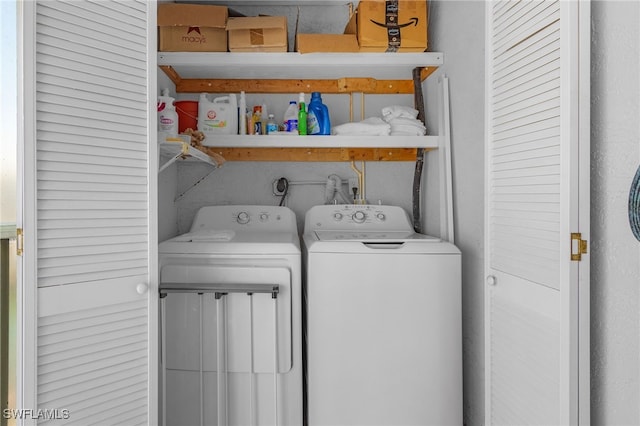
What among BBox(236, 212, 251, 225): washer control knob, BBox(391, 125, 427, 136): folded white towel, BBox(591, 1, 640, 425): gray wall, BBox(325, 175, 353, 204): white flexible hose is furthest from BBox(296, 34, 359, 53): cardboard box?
BBox(591, 1, 640, 425): gray wall

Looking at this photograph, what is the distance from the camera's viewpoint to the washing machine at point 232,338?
1.96m

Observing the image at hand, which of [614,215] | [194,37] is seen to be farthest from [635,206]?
Answer: [194,37]

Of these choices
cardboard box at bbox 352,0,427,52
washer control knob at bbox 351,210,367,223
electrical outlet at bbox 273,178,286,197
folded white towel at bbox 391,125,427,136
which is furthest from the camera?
electrical outlet at bbox 273,178,286,197

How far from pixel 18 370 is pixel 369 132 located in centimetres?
187

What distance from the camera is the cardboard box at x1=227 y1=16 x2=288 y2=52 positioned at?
2344 millimetres

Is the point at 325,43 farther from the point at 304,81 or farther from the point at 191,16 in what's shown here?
the point at 191,16

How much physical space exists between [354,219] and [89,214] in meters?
1.50

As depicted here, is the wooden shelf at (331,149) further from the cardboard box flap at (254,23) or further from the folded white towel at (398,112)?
the cardboard box flap at (254,23)

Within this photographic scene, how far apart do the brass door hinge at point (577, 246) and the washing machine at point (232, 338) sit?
111cm

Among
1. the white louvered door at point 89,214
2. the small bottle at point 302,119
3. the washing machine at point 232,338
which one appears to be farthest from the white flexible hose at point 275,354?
the small bottle at point 302,119

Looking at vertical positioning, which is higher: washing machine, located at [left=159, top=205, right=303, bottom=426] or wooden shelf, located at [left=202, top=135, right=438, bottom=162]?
wooden shelf, located at [left=202, top=135, right=438, bottom=162]

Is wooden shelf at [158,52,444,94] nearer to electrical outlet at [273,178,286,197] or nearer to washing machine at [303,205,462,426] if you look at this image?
electrical outlet at [273,178,286,197]

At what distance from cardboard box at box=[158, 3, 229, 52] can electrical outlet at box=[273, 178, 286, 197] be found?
2.68 feet

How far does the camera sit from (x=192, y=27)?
7.89 feet
